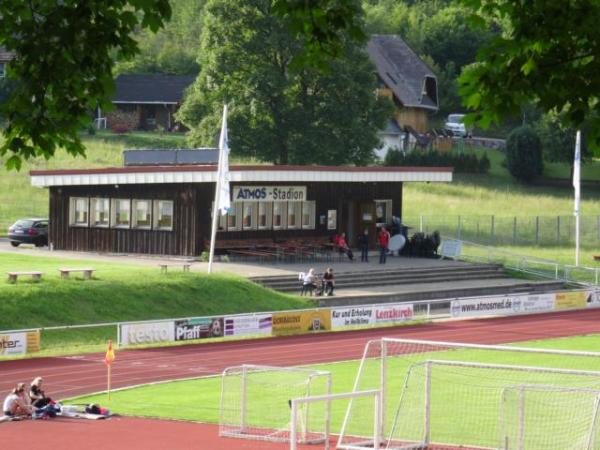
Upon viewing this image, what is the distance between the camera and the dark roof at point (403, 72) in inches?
3994

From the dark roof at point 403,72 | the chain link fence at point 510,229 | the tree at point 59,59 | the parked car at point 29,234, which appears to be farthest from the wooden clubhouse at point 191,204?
the dark roof at point 403,72

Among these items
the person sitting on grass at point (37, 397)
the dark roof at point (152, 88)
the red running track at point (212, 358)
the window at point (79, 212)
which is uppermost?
the dark roof at point (152, 88)

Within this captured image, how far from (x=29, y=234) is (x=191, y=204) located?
8664 mm

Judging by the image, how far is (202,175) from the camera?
49344 mm

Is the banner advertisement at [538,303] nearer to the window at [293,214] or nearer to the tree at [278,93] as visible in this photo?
the window at [293,214]

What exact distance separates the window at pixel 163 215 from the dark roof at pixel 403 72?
50.6 metres

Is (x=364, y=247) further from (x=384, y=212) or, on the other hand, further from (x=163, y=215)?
(x=163, y=215)

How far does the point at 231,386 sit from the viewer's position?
1160 inches

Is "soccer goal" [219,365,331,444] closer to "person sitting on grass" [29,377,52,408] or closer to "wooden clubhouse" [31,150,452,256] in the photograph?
"person sitting on grass" [29,377,52,408]

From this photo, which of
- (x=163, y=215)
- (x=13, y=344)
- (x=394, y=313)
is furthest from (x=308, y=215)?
(x=13, y=344)

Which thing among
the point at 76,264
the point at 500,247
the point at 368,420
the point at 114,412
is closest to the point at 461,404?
the point at 368,420

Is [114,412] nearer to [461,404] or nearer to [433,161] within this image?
[461,404]

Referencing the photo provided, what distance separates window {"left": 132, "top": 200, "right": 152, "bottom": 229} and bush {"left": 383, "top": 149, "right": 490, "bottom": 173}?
3756 cm

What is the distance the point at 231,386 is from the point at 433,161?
2402 inches
